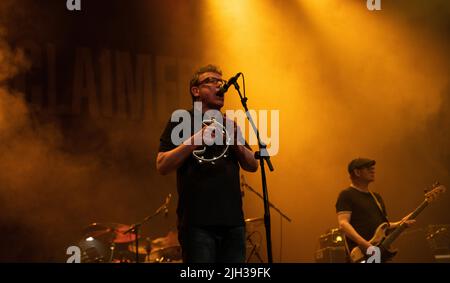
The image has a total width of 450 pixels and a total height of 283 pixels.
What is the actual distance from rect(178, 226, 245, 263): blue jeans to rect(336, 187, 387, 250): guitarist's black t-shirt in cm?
260

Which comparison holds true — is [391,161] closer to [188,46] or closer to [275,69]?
[275,69]

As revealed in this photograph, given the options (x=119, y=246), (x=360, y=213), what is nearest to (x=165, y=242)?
(x=119, y=246)

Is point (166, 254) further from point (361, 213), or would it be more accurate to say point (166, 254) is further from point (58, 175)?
point (361, 213)

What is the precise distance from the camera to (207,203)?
10.5 ft

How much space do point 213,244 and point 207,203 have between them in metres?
0.23

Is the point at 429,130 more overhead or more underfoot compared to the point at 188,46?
more underfoot

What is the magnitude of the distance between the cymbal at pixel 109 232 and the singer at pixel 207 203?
3802 millimetres

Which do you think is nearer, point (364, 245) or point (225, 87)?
point (225, 87)

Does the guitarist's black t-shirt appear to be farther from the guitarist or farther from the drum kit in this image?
the drum kit

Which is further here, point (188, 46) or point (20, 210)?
point (188, 46)

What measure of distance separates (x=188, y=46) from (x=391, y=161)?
11.6ft

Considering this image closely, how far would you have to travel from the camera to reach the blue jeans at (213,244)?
3.12 metres

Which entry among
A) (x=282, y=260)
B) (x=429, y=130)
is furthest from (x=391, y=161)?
(x=282, y=260)
